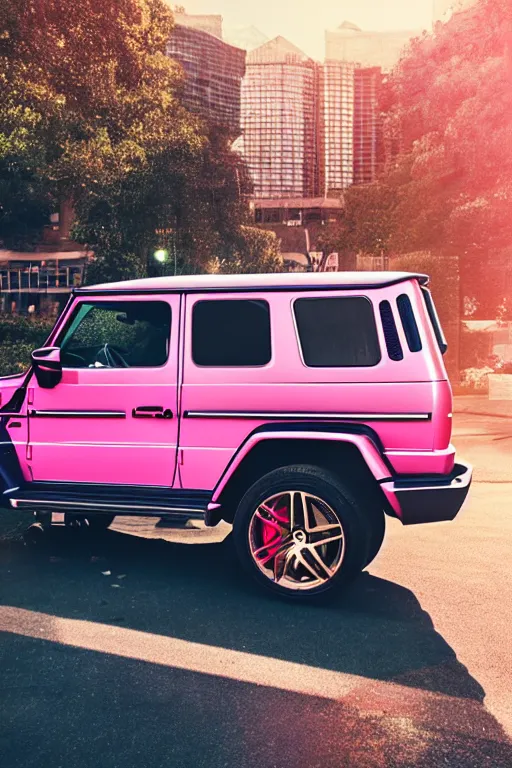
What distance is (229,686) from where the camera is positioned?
13.2ft

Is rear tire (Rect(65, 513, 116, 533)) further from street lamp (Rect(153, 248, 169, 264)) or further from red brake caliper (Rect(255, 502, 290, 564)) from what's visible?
street lamp (Rect(153, 248, 169, 264))

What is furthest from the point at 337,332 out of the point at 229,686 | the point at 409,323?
the point at 229,686

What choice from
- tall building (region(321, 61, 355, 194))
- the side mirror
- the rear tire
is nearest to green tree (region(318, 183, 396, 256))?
the rear tire

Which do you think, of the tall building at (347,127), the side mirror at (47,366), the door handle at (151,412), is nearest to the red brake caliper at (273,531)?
the door handle at (151,412)

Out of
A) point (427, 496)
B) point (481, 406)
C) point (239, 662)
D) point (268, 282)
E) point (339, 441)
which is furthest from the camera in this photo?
point (481, 406)

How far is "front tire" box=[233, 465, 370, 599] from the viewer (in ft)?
16.8

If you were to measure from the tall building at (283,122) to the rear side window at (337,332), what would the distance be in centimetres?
18603

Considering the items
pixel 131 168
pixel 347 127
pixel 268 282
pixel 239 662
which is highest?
pixel 347 127

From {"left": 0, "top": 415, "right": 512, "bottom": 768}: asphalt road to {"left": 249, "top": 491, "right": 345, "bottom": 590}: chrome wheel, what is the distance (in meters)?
0.19

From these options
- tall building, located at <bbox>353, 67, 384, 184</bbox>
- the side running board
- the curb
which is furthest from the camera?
tall building, located at <bbox>353, 67, 384, 184</bbox>

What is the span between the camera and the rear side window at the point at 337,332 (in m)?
5.21

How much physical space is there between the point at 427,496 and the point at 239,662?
4.87 ft

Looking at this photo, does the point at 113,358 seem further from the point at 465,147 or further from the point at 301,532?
the point at 465,147

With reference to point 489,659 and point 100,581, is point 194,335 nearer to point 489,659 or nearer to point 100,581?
point 100,581
